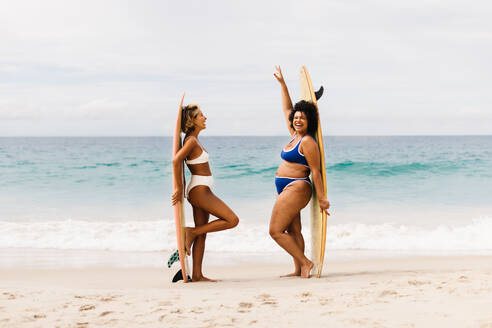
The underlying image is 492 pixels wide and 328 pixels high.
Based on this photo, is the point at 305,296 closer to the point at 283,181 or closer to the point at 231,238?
the point at 283,181

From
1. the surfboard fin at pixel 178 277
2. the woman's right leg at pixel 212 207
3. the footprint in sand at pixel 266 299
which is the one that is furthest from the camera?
the surfboard fin at pixel 178 277

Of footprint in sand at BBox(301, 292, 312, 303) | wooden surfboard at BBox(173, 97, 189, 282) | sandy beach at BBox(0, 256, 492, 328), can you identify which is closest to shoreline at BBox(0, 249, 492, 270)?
sandy beach at BBox(0, 256, 492, 328)

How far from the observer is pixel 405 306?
366cm

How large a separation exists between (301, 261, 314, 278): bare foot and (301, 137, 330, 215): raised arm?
0.65 m

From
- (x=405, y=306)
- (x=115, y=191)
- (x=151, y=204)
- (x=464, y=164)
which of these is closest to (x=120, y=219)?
(x=151, y=204)

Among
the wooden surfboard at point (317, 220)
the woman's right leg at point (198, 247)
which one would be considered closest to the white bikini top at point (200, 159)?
the woman's right leg at point (198, 247)

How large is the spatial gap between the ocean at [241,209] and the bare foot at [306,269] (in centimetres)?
168

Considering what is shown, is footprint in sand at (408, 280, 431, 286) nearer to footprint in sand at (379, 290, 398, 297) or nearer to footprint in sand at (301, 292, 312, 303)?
footprint in sand at (379, 290, 398, 297)

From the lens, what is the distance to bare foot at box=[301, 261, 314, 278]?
4.81 meters

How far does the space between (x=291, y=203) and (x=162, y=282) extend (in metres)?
1.57

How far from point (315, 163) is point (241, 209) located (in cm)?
717

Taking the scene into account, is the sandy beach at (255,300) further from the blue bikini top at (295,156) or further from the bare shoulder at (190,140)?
the bare shoulder at (190,140)

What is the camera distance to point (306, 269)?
4.82m

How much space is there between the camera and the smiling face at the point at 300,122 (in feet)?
15.2
